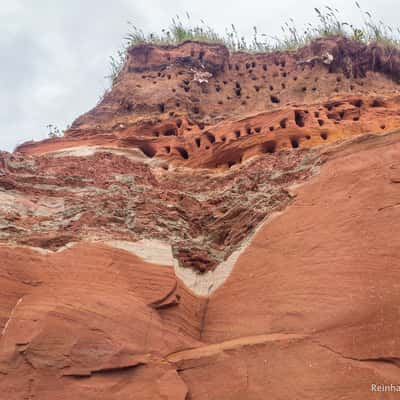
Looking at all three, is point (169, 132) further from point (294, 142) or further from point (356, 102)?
point (356, 102)

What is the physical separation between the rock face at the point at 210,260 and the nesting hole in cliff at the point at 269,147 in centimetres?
2

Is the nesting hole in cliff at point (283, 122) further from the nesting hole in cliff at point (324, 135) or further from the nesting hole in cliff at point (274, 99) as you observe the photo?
the nesting hole in cliff at point (274, 99)

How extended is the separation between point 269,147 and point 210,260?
3819mm

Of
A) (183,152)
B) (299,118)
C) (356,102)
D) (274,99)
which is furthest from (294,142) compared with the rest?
(274,99)

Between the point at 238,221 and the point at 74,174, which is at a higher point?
the point at 74,174

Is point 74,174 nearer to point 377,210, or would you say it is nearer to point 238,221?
point 238,221

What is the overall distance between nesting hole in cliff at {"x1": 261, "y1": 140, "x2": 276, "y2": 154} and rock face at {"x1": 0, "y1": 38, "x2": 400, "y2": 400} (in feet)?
0.07

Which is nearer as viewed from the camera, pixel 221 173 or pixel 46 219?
pixel 46 219

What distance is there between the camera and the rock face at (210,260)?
19.1ft

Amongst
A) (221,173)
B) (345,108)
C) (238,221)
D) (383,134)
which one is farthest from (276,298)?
(345,108)

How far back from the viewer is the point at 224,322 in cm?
711

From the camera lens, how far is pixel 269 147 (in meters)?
11.0

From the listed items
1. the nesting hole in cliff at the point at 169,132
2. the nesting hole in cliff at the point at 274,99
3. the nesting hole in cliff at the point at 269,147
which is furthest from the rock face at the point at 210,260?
the nesting hole in cliff at the point at 274,99

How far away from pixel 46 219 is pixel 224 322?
3.35 meters
